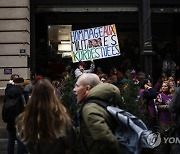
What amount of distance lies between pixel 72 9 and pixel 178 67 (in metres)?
4.70

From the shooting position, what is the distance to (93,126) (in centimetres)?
357

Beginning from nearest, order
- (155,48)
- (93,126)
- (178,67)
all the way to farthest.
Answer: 1. (93,126)
2. (178,67)
3. (155,48)

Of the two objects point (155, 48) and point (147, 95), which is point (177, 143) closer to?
point (147, 95)

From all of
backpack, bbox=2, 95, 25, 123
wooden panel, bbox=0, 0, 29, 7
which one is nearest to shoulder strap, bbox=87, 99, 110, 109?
backpack, bbox=2, 95, 25, 123

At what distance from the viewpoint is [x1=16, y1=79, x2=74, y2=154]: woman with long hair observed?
367cm

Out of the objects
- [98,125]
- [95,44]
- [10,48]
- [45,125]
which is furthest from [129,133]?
[10,48]

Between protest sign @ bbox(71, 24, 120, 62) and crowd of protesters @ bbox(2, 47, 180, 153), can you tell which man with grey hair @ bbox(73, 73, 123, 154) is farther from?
protest sign @ bbox(71, 24, 120, 62)

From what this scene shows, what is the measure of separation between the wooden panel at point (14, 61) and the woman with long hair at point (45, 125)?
8.33 metres

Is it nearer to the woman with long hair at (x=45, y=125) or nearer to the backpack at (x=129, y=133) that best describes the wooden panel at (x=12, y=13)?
Answer: the woman with long hair at (x=45, y=125)

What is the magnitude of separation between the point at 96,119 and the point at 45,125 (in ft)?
1.53

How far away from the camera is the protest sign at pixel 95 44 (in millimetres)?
11133

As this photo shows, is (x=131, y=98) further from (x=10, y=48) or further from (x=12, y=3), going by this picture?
(x=12, y=3)

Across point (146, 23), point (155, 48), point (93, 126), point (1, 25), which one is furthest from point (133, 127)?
point (155, 48)

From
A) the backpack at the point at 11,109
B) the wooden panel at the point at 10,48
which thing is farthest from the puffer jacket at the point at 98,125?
the wooden panel at the point at 10,48
